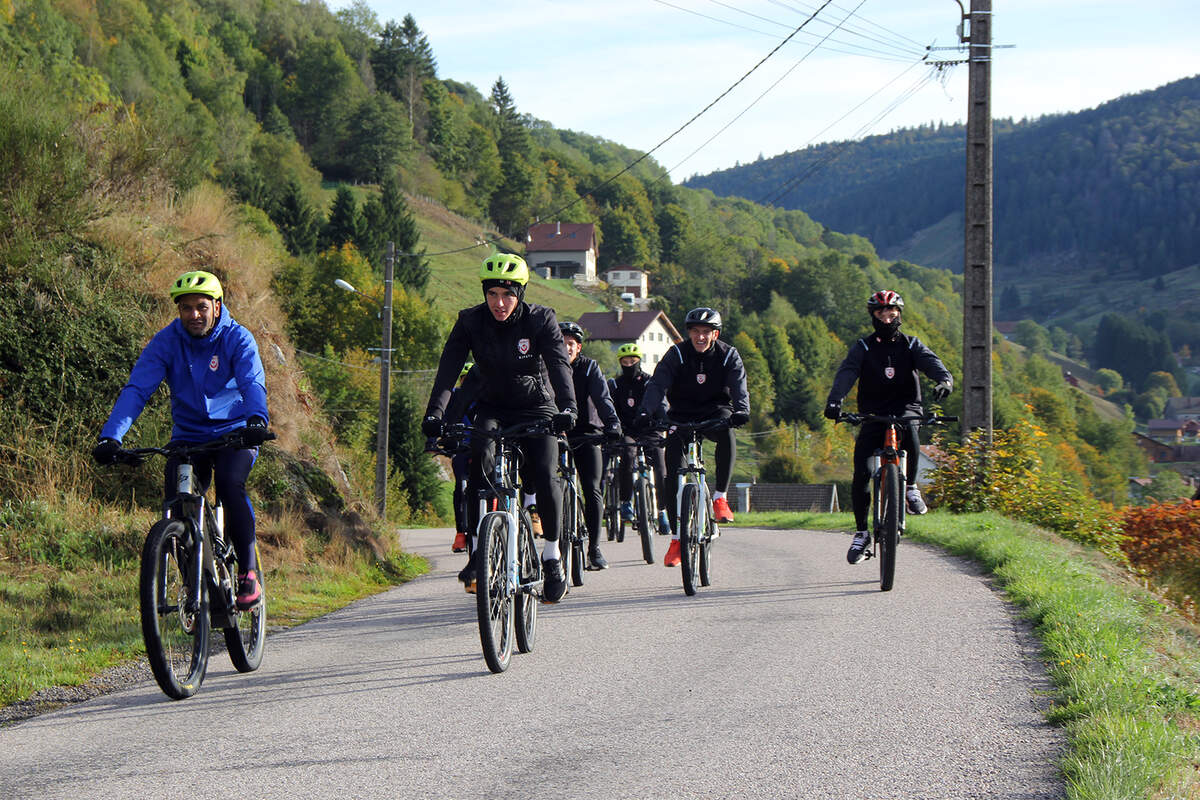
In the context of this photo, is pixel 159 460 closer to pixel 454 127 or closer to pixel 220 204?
pixel 220 204

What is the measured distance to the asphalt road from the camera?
405 centimetres

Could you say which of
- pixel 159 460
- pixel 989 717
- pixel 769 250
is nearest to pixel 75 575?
pixel 159 460

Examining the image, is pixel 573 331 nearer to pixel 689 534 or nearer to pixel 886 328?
pixel 689 534

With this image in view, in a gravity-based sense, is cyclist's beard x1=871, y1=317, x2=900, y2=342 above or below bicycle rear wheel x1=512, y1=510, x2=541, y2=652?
above

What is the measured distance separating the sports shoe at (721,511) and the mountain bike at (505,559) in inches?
120

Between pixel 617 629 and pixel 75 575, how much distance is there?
449 centimetres

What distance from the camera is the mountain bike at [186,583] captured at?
5297 mm

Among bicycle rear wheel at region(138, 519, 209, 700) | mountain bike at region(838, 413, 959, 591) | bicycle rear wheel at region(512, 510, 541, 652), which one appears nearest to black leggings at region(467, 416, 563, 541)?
bicycle rear wheel at region(512, 510, 541, 652)

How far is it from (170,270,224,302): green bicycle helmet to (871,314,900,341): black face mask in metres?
5.68

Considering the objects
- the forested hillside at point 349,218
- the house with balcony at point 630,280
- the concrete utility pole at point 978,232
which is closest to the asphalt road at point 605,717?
the forested hillside at point 349,218

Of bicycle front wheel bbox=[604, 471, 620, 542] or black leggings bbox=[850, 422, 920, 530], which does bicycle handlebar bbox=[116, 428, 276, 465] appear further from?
bicycle front wheel bbox=[604, 471, 620, 542]

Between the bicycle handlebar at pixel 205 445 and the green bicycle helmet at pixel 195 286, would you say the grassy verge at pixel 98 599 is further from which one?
the green bicycle helmet at pixel 195 286

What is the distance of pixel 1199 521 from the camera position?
15797mm

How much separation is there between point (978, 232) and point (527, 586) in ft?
42.6
